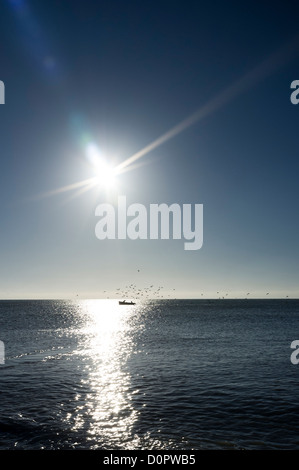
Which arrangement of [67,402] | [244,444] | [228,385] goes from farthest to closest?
[228,385]
[67,402]
[244,444]

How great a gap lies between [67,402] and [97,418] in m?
4.86

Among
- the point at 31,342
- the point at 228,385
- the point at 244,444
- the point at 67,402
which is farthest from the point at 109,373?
the point at 31,342

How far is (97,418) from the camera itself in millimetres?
22578

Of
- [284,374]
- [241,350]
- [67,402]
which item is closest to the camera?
[67,402]

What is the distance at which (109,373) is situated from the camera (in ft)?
123

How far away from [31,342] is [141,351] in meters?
24.2

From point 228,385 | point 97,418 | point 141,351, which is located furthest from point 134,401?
point 141,351

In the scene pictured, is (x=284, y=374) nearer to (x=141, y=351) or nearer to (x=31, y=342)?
(x=141, y=351)

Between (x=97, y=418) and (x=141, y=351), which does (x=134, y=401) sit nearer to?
(x=97, y=418)
